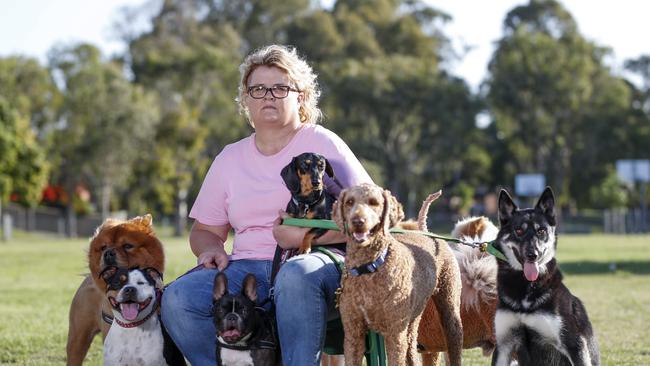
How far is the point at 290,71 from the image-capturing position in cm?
571

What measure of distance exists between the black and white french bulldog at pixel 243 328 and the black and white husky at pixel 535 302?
1325 millimetres

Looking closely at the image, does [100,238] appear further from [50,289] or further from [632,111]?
[632,111]

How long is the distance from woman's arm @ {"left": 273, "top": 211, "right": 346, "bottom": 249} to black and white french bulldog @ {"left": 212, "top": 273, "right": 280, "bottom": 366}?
261 mm

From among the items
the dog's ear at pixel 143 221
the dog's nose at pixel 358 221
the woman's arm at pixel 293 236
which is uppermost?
the dog's nose at pixel 358 221

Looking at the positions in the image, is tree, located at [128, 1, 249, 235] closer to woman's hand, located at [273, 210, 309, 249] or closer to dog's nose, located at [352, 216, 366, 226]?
woman's hand, located at [273, 210, 309, 249]

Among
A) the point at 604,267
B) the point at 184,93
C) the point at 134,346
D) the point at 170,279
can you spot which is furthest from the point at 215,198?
the point at 184,93

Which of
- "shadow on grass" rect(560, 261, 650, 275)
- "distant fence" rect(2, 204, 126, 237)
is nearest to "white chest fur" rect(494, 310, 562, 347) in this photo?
"shadow on grass" rect(560, 261, 650, 275)

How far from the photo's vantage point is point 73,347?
6.76m

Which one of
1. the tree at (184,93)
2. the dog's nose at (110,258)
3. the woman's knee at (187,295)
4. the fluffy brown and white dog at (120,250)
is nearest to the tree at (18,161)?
the tree at (184,93)

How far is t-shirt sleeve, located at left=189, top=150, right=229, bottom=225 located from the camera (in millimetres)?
5906

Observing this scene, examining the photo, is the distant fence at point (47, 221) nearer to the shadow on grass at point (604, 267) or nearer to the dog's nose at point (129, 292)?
the shadow on grass at point (604, 267)

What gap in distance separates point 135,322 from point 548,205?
248 centimetres

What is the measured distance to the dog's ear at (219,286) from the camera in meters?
5.17

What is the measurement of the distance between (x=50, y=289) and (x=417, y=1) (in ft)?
171
